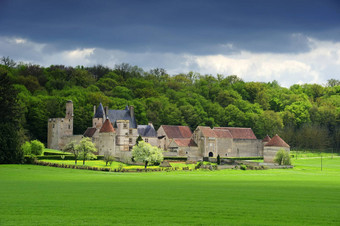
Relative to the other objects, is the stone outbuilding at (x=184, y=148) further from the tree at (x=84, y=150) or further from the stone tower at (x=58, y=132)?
the tree at (x=84, y=150)

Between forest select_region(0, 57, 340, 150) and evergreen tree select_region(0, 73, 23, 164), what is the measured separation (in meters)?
23.0

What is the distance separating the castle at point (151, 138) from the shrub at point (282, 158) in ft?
15.4

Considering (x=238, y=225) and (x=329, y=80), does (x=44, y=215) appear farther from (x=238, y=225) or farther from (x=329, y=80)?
(x=329, y=80)

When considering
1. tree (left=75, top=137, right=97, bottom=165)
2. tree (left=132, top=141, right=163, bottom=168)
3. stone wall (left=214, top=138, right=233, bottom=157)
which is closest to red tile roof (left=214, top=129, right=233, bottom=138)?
stone wall (left=214, top=138, right=233, bottom=157)

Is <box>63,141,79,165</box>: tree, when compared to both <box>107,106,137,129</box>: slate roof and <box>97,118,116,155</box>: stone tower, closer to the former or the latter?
<box>97,118,116,155</box>: stone tower

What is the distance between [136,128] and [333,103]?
74559 mm

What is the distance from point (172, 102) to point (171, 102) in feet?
1.03

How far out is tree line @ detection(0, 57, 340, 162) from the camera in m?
93.4

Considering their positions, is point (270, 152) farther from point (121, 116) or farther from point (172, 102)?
point (172, 102)

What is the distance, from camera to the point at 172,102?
12150 cm

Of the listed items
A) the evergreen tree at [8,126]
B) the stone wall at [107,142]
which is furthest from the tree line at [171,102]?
the evergreen tree at [8,126]

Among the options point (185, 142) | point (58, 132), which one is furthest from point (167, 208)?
point (185, 142)

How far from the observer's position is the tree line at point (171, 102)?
307 feet

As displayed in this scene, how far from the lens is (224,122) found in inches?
4469
